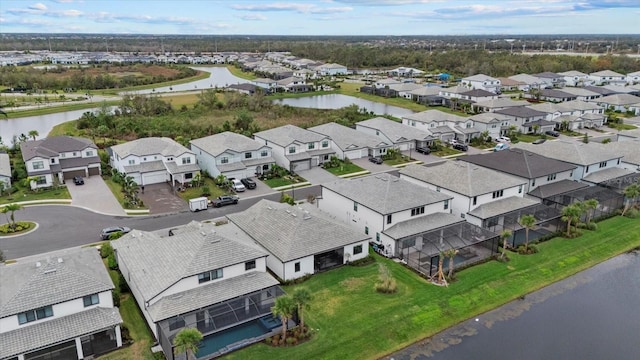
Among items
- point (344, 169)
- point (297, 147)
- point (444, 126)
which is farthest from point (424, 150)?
point (297, 147)

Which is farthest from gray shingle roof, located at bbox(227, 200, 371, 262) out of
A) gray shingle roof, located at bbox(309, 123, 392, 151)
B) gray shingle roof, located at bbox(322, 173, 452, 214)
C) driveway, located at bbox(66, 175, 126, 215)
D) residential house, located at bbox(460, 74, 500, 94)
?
residential house, located at bbox(460, 74, 500, 94)

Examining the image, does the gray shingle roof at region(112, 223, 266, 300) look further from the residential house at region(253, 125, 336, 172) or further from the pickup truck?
the residential house at region(253, 125, 336, 172)

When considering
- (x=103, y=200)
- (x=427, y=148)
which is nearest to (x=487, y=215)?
(x=427, y=148)

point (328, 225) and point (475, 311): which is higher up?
point (328, 225)

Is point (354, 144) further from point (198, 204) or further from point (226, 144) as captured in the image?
point (198, 204)

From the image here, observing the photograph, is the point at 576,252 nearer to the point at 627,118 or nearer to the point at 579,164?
the point at 579,164

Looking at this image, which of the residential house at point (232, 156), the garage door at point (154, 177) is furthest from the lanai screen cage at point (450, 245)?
the garage door at point (154, 177)
